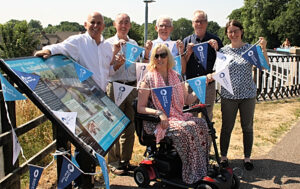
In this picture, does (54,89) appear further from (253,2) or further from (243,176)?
(253,2)

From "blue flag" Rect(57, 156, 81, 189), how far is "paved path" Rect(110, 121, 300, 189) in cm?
167

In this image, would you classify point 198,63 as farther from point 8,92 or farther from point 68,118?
point 8,92

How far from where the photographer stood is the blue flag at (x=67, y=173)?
2457 mm

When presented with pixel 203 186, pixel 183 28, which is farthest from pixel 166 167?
pixel 183 28

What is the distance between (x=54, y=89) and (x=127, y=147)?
2108 mm

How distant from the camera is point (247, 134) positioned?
14.9 ft

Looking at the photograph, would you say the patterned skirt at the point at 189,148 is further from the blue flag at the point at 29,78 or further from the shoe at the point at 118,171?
the blue flag at the point at 29,78

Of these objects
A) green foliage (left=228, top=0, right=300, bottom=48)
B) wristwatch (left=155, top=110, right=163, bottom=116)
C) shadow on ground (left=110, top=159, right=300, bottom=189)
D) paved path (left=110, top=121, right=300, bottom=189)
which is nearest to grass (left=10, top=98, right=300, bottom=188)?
paved path (left=110, top=121, right=300, bottom=189)

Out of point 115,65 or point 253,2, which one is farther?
point 253,2

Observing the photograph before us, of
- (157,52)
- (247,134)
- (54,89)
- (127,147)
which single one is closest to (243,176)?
(247,134)

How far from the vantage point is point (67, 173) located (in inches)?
97.0

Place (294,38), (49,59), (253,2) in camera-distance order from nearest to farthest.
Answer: (49,59) → (294,38) → (253,2)

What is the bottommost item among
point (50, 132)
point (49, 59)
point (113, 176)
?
point (113, 176)

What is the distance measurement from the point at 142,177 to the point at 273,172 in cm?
210
